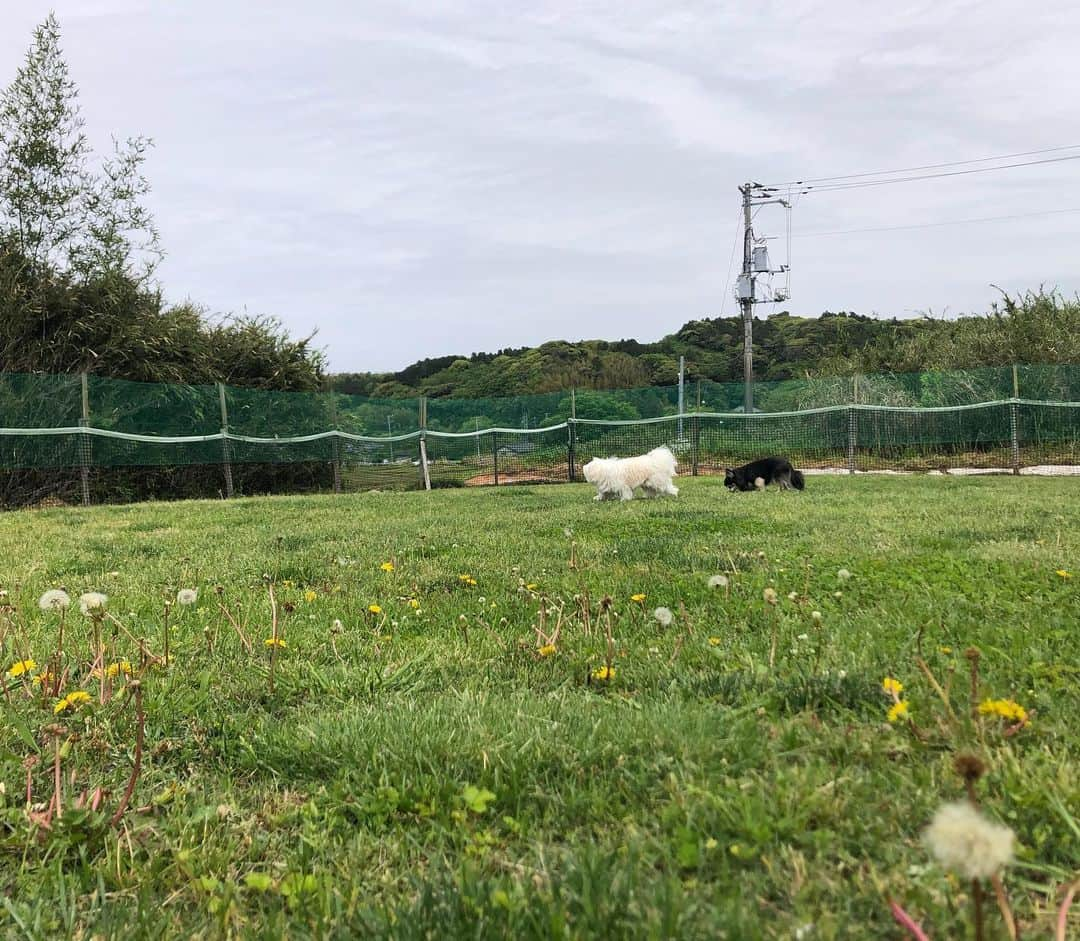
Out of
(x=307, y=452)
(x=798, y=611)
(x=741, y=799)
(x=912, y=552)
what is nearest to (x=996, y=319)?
(x=307, y=452)

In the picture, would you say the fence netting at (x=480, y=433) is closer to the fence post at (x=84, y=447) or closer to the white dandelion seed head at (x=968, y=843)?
the fence post at (x=84, y=447)

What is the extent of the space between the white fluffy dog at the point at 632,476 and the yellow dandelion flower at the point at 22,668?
7.24 m

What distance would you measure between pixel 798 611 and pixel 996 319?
67.7 feet

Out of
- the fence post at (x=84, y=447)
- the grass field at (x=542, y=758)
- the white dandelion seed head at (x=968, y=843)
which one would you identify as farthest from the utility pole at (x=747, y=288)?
the white dandelion seed head at (x=968, y=843)

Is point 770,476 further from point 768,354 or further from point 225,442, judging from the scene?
point 768,354

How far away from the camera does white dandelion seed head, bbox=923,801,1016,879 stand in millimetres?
648

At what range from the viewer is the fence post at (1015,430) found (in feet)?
41.7

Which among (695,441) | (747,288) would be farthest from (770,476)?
(747,288)

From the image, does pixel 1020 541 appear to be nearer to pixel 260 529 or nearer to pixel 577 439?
pixel 260 529

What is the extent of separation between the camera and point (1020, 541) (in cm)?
388

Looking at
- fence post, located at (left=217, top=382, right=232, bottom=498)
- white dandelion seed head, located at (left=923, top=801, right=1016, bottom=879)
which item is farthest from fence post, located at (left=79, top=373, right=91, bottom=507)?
white dandelion seed head, located at (left=923, top=801, right=1016, bottom=879)

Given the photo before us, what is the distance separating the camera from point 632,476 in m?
9.20

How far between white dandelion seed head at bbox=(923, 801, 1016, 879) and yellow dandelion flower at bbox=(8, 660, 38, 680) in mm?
2153

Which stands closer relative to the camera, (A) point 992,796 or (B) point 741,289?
(A) point 992,796
